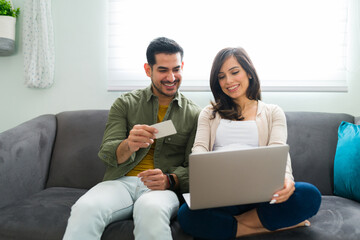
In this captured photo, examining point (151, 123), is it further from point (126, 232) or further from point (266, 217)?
point (266, 217)

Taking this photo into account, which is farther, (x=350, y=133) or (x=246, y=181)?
(x=350, y=133)

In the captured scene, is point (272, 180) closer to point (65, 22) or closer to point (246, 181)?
point (246, 181)

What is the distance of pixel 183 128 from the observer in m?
1.39

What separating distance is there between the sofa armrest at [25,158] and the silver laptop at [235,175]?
36.2 inches

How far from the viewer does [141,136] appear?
3.59 ft

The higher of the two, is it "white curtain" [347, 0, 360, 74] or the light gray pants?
"white curtain" [347, 0, 360, 74]

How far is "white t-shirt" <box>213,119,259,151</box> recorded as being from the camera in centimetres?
127

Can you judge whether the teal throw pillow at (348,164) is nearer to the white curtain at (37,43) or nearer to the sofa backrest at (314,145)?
the sofa backrest at (314,145)

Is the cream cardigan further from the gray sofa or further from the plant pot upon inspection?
the plant pot

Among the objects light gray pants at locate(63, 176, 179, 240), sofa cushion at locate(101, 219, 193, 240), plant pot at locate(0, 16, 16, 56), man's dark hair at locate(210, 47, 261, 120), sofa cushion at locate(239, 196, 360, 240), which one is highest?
plant pot at locate(0, 16, 16, 56)

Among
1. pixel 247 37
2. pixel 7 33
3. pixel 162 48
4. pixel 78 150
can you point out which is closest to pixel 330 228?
pixel 162 48

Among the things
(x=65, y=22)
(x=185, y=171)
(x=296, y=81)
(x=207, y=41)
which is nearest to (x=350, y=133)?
(x=296, y=81)

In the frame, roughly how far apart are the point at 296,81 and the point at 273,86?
0.14 metres

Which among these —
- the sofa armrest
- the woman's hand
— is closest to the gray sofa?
the sofa armrest
